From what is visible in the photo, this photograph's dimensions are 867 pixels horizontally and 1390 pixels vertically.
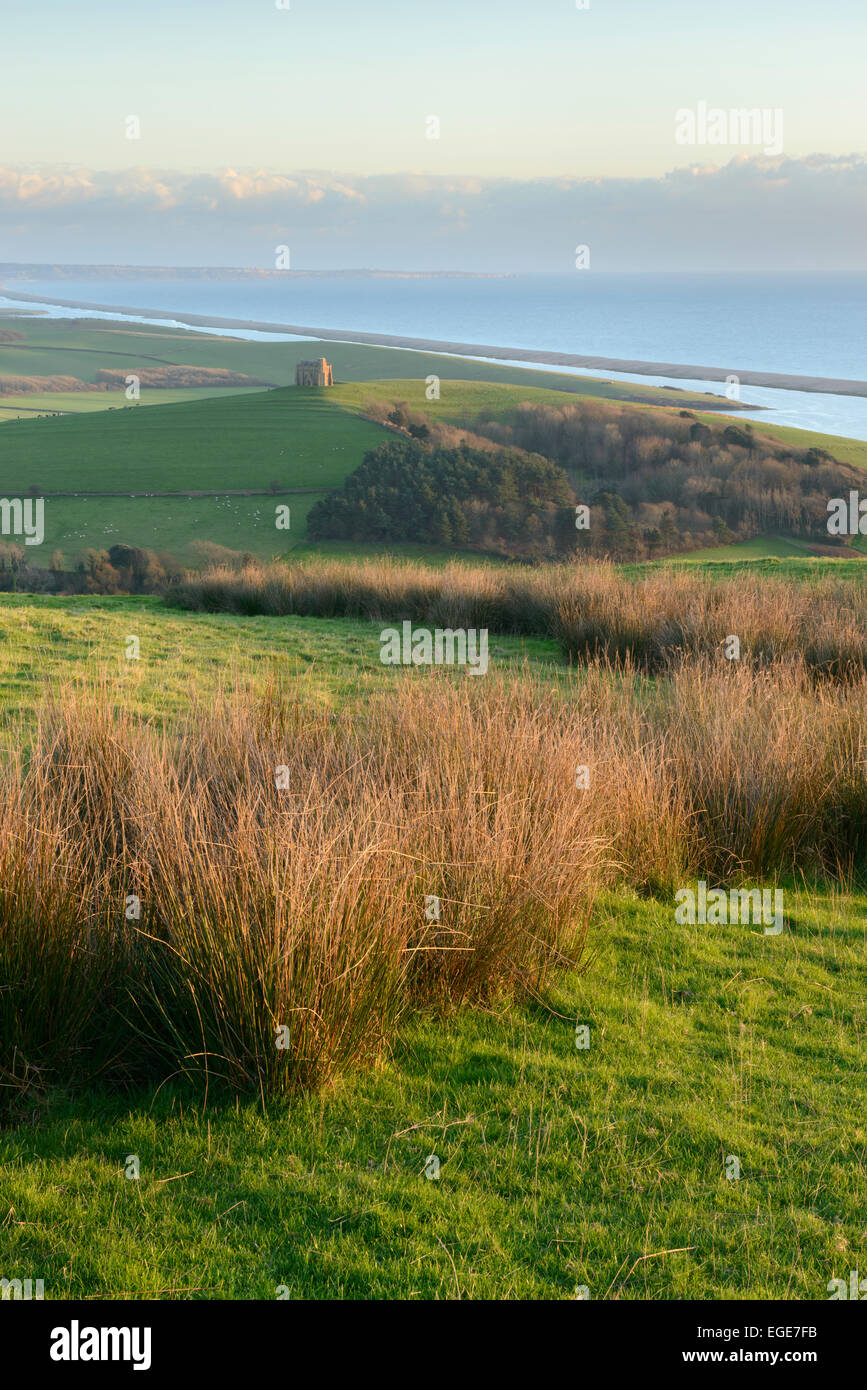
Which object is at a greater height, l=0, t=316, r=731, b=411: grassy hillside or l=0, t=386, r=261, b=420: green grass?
l=0, t=316, r=731, b=411: grassy hillside

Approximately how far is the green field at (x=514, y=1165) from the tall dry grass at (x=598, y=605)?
6021 millimetres

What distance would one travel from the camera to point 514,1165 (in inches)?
147

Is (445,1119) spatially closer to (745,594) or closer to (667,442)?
(745,594)

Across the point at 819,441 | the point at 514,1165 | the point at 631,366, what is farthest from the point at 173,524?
the point at 631,366

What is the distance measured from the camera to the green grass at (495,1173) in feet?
10.4

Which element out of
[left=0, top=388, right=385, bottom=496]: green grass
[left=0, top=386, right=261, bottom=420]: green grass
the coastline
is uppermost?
the coastline

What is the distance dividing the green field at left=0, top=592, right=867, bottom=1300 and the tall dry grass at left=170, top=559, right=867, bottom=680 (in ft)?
19.8

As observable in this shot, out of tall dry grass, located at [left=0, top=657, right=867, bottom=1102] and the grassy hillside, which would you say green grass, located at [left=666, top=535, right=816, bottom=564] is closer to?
tall dry grass, located at [left=0, top=657, right=867, bottom=1102]

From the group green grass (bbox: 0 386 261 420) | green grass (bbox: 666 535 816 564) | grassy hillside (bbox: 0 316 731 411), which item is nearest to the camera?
green grass (bbox: 666 535 816 564)

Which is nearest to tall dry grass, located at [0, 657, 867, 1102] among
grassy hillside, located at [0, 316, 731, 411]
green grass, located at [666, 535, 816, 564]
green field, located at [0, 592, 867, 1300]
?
green field, located at [0, 592, 867, 1300]

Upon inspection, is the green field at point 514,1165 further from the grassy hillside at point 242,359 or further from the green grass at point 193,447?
the grassy hillside at point 242,359

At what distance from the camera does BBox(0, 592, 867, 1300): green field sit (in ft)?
10.4

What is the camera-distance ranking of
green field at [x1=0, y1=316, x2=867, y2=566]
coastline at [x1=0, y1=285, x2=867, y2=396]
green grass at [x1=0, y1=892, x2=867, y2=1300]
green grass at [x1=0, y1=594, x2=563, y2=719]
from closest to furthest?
green grass at [x1=0, y1=892, x2=867, y2=1300]
green grass at [x1=0, y1=594, x2=563, y2=719]
green field at [x1=0, y1=316, x2=867, y2=566]
coastline at [x1=0, y1=285, x2=867, y2=396]

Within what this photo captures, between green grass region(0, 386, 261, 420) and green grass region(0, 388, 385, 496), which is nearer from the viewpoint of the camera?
green grass region(0, 388, 385, 496)
